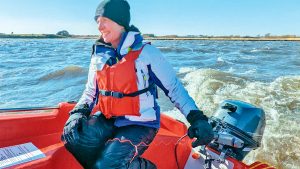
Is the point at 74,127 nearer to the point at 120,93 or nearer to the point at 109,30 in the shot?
the point at 120,93

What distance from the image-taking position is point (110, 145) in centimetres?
197

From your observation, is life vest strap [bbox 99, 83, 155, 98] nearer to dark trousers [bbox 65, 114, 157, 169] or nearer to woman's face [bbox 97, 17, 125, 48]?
dark trousers [bbox 65, 114, 157, 169]

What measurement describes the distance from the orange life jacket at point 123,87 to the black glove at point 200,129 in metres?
0.31

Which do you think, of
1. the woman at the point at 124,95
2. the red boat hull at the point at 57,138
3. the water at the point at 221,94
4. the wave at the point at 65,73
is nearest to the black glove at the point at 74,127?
the woman at the point at 124,95

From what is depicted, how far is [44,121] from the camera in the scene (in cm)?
278

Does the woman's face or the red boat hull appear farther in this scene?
the red boat hull

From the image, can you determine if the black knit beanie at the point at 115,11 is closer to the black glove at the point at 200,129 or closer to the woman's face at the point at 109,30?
the woman's face at the point at 109,30

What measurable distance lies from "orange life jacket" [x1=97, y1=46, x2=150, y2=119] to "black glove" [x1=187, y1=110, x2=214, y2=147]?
315 millimetres

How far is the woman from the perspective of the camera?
2.05m

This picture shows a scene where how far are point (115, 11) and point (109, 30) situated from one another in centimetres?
12

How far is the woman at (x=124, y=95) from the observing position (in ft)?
6.73

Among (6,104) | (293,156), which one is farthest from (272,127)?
(6,104)

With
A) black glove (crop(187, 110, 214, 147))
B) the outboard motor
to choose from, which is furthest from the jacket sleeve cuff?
the outboard motor

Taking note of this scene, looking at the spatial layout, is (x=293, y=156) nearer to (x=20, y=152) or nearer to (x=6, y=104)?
(x=20, y=152)
